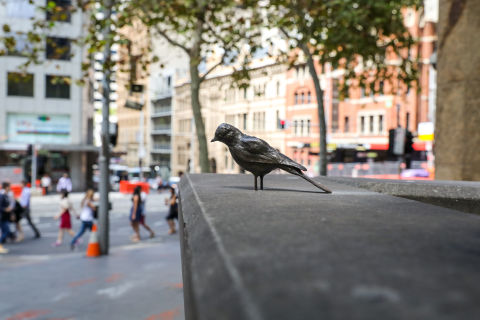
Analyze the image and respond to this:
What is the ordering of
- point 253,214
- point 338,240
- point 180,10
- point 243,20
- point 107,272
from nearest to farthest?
point 338,240, point 253,214, point 107,272, point 180,10, point 243,20

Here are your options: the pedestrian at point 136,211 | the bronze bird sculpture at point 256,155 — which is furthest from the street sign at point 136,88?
the bronze bird sculpture at point 256,155

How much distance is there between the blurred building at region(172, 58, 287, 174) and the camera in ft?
76.6

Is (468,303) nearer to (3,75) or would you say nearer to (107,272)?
(107,272)

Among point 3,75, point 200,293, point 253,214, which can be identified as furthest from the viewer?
point 3,75

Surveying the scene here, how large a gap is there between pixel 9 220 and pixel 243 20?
811 cm

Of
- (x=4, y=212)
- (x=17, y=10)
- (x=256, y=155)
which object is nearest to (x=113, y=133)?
(x=4, y=212)

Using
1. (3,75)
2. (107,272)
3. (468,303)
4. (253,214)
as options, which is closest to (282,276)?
(468,303)

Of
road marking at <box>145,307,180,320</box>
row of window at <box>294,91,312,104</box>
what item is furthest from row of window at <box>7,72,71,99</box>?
road marking at <box>145,307,180,320</box>

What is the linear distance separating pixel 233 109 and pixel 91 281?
19.2 m

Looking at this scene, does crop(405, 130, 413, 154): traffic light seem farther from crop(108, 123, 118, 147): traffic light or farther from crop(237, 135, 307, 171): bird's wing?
crop(237, 135, 307, 171): bird's wing

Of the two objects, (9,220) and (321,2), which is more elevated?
(321,2)

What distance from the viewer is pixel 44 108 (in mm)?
36469

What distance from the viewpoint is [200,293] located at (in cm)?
91

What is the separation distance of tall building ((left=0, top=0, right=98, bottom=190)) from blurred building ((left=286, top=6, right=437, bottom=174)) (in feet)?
60.6
